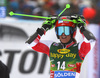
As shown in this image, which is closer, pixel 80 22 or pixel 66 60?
pixel 80 22

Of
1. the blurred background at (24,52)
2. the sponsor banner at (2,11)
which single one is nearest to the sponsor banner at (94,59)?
the blurred background at (24,52)

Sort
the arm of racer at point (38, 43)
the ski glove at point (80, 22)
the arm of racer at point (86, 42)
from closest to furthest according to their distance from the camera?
1. the arm of racer at point (86, 42)
2. the ski glove at point (80, 22)
3. the arm of racer at point (38, 43)

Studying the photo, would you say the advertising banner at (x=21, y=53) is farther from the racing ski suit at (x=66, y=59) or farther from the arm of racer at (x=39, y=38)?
the racing ski suit at (x=66, y=59)

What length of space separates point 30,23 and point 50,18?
2324 millimetres

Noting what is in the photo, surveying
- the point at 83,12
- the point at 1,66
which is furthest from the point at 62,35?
the point at 83,12

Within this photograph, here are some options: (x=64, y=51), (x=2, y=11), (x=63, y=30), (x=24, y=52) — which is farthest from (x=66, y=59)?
(x=2, y=11)

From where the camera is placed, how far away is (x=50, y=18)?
4836mm

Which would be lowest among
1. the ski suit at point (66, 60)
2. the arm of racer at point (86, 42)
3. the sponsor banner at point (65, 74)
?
the sponsor banner at point (65, 74)

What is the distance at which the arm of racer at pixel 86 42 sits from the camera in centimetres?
452

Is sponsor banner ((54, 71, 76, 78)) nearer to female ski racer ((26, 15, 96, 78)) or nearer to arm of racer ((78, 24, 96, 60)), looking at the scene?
female ski racer ((26, 15, 96, 78))

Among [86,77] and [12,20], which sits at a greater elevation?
[12,20]

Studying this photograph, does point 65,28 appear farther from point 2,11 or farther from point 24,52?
point 2,11

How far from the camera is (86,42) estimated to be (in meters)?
4.65

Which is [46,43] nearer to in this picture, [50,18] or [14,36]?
[50,18]
